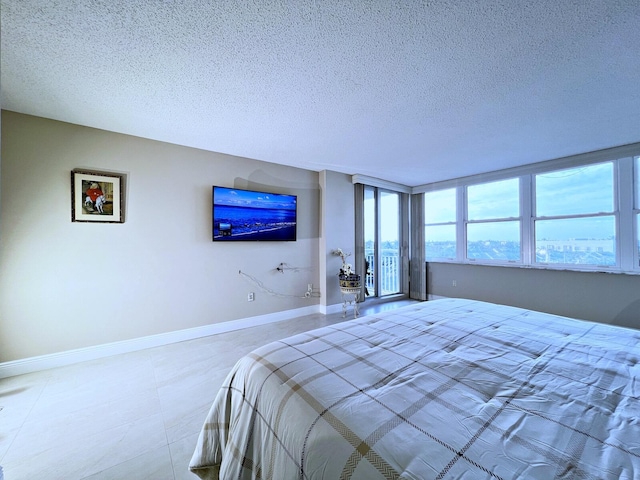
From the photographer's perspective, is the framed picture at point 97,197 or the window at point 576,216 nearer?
the framed picture at point 97,197

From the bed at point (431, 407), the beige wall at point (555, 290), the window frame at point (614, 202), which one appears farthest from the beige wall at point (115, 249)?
the window frame at point (614, 202)

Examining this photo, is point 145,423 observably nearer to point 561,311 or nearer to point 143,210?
point 143,210

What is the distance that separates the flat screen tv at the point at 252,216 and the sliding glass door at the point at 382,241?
170 centimetres

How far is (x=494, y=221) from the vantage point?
4.43 metres

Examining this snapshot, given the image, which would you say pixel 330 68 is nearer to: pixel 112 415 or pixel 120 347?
pixel 112 415

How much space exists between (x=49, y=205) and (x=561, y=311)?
6.40 meters

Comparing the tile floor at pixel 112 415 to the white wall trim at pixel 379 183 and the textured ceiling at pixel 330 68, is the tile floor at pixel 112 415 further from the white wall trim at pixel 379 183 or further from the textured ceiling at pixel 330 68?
the white wall trim at pixel 379 183

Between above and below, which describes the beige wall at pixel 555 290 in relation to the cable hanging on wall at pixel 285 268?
below

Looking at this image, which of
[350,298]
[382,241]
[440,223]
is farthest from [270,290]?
[440,223]

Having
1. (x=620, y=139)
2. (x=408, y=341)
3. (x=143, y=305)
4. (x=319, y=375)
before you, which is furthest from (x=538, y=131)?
(x=143, y=305)

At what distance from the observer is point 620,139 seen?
9.70ft

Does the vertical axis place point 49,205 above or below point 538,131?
below

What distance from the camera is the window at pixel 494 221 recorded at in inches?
166

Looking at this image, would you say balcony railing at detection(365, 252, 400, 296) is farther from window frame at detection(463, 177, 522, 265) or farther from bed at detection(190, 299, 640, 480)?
bed at detection(190, 299, 640, 480)
